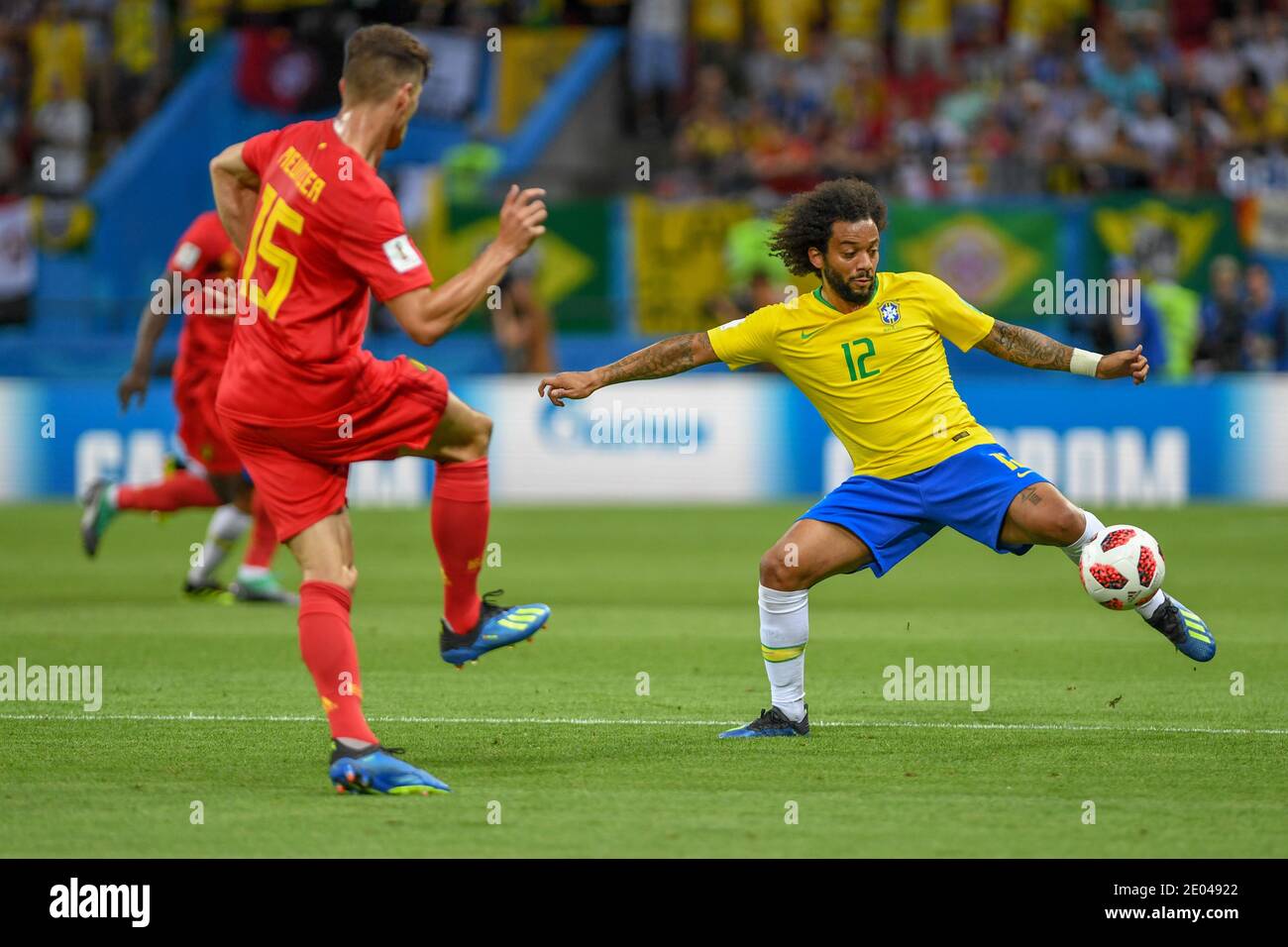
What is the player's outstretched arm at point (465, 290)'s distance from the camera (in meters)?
5.88

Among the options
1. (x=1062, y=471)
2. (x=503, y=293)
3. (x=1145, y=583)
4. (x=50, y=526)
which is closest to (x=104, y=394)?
(x=50, y=526)

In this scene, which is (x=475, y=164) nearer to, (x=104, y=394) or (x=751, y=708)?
(x=104, y=394)

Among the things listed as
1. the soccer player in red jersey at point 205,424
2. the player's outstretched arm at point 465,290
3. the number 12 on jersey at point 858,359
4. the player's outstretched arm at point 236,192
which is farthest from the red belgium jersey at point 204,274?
the player's outstretched arm at point 465,290

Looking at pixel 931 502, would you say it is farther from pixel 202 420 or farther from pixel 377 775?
pixel 202 420

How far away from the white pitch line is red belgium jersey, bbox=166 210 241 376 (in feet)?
11.6

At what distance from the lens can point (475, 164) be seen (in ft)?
74.0

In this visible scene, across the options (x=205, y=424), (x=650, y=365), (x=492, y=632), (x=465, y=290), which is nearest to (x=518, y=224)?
(x=465, y=290)

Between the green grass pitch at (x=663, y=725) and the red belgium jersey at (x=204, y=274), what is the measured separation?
1433mm

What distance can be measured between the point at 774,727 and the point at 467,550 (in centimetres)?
129

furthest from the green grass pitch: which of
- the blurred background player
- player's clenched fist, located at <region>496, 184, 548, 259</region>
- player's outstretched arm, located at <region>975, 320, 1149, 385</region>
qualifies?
the blurred background player

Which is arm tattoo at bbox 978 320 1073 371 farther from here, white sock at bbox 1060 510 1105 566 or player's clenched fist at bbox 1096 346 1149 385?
white sock at bbox 1060 510 1105 566

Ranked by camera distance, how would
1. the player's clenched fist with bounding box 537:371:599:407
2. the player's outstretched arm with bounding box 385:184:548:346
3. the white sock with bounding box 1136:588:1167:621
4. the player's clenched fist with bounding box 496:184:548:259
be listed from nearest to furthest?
1. the player's outstretched arm with bounding box 385:184:548:346
2. the player's clenched fist with bounding box 496:184:548:259
3. the player's clenched fist with bounding box 537:371:599:407
4. the white sock with bounding box 1136:588:1167:621

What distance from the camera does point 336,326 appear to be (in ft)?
20.9

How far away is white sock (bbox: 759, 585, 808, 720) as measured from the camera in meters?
7.15
